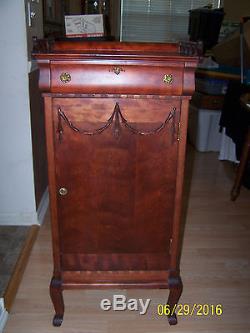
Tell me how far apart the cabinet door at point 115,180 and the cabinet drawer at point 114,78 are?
4 centimetres

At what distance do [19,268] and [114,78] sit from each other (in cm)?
113

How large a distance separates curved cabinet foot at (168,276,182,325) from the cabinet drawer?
76cm

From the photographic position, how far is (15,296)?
5.32 feet

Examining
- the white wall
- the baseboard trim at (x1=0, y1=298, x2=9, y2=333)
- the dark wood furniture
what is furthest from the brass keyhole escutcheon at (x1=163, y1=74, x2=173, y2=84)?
the dark wood furniture

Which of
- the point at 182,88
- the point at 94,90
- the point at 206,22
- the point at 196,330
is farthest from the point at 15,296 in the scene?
the point at 206,22

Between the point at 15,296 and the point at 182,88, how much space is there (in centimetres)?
120

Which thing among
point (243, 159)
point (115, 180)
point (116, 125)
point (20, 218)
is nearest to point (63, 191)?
point (115, 180)

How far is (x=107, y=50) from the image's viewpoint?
114 cm

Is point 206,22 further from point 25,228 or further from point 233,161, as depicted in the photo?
point 25,228

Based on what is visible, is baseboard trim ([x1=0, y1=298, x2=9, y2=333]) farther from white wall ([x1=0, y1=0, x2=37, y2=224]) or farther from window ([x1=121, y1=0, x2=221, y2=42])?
window ([x1=121, y1=0, x2=221, y2=42])

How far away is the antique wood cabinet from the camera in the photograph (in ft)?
3.69

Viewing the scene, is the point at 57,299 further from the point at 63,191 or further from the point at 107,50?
the point at 107,50

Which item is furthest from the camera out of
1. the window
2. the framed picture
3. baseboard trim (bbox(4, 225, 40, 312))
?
the window

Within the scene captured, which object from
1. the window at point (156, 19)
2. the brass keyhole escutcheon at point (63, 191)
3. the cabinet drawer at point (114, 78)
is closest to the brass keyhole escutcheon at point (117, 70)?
the cabinet drawer at point (114, 78)
